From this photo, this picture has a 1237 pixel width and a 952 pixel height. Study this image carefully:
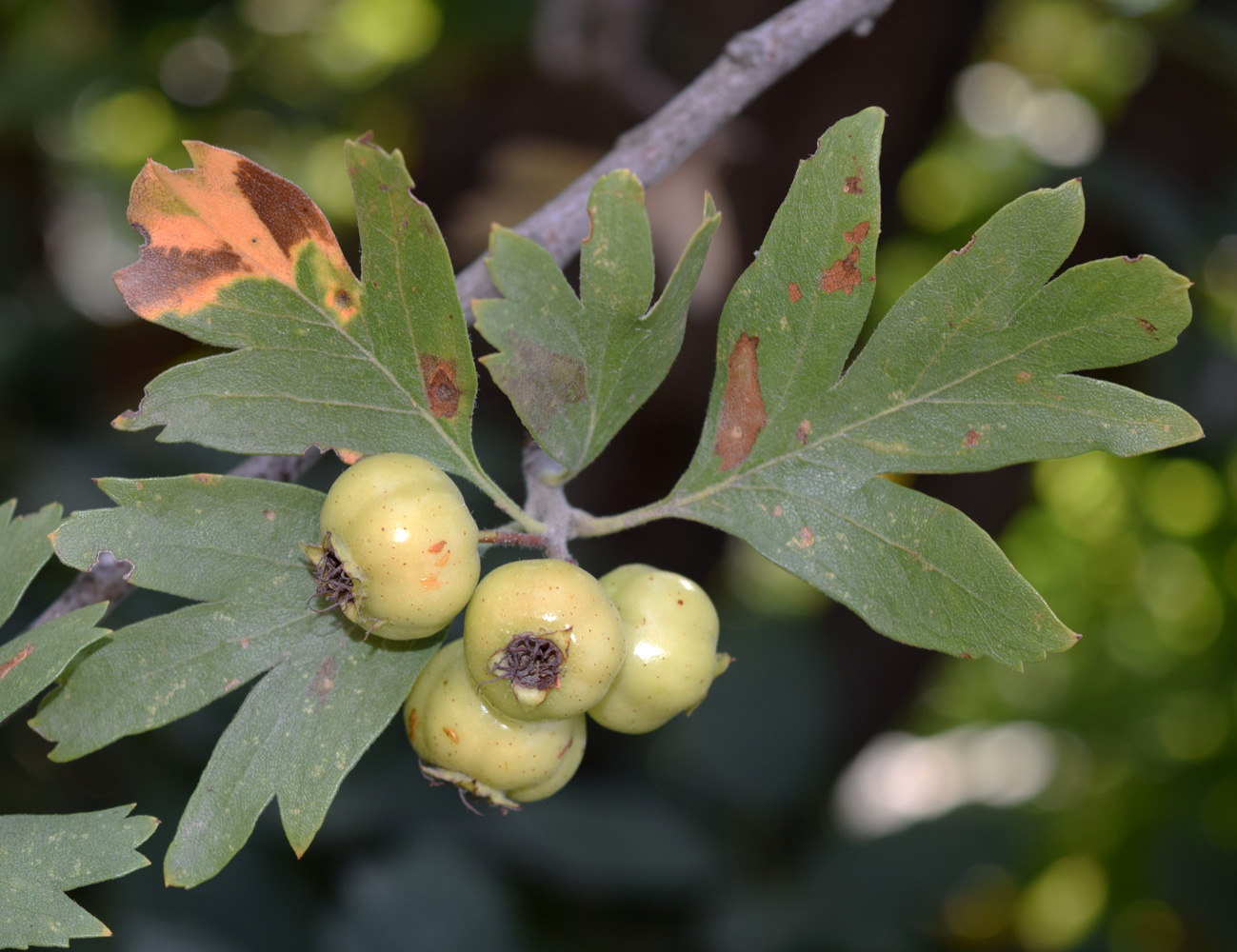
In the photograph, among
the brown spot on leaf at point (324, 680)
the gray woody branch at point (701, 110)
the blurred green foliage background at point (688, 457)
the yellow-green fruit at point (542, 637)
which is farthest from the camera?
the blurred green foliage background at point (688, 457)

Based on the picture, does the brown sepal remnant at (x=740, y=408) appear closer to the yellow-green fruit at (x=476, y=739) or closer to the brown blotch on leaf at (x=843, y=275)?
the brown blotch on leaf at (x=843, y=275)

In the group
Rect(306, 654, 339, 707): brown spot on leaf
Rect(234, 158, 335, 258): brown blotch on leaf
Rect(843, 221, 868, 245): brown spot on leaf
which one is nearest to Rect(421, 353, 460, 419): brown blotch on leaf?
Rect(234, 158, 335, 258): brown blotch on leaf

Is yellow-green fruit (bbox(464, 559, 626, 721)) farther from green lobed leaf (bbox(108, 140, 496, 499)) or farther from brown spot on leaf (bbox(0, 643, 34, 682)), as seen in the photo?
brown spot on leaf (bbox(0, 643, 34, 682))

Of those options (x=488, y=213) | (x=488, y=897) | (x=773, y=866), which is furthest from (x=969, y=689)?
(x=488, y=213)

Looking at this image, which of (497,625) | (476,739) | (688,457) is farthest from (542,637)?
(688,457)

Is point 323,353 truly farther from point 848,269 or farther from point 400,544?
point 848,269

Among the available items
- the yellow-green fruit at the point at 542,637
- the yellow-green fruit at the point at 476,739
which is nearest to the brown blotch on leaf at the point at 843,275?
the yellow-green fruit at the point at 542,637
